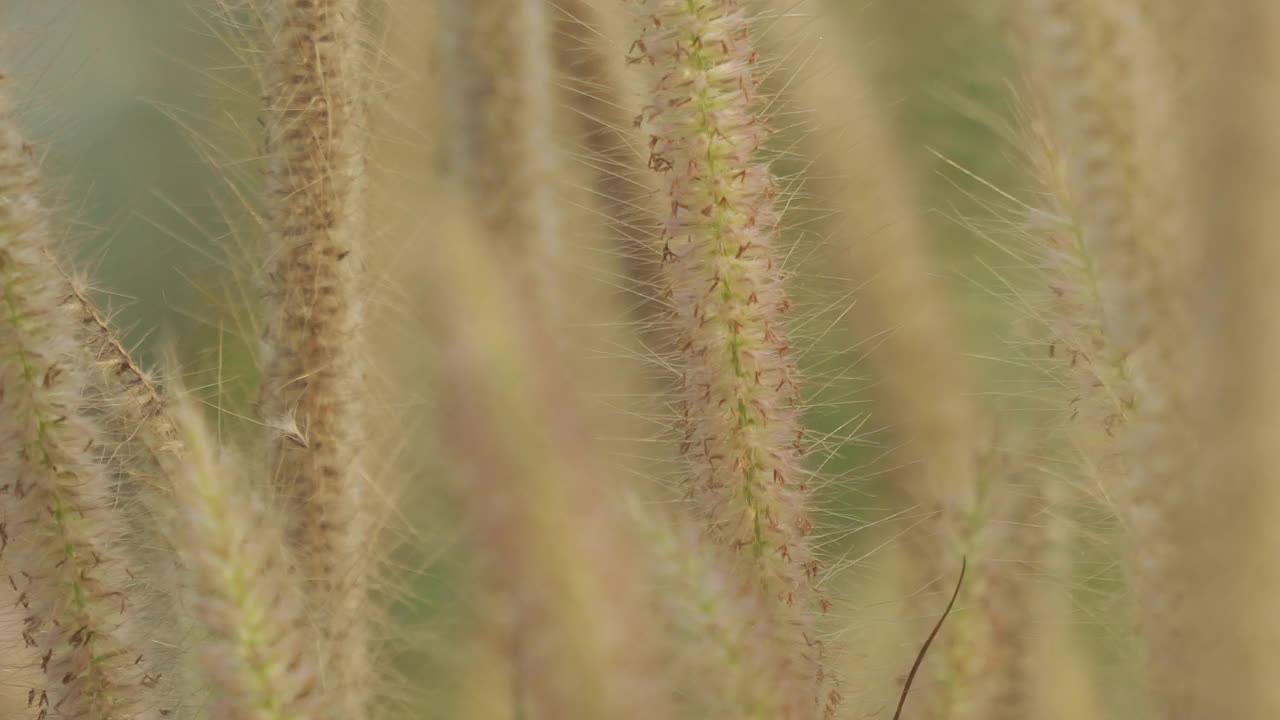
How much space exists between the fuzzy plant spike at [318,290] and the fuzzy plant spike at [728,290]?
0.44 ft

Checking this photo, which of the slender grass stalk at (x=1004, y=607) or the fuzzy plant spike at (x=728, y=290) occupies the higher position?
the fuzzy plant spike at (x=728, y=290)

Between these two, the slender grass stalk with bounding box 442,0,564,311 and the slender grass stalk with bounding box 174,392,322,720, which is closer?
the slender grass stalk with bounding box 174,392,322,720

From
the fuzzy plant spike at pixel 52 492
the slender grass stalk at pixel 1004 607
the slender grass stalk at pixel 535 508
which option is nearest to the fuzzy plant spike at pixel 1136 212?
the slender grass stalk at pixel 1004 607

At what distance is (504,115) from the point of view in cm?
53

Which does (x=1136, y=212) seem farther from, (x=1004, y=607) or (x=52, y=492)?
(x=52, y=492)

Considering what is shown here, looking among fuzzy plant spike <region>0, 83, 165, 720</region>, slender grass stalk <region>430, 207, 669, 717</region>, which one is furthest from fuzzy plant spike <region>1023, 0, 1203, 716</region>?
fuzzy plant spike <region>0, 83, 165, 720</region>

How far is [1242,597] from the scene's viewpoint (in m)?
0.33

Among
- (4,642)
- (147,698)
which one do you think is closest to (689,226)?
(147,698)

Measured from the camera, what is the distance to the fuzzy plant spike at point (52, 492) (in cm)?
47

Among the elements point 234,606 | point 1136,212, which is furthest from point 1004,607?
point 234,606

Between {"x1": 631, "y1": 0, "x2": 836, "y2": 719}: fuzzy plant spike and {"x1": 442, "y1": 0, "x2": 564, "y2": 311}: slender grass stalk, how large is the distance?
7cm

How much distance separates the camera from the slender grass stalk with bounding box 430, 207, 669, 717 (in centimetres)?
33

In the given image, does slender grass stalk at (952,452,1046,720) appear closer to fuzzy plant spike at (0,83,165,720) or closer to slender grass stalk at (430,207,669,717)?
slender grass stalk at (430,207,669,717)

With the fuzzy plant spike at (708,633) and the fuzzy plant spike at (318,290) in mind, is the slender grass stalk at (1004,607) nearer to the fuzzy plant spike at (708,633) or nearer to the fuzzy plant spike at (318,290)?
the fuzzy plant spike at (708,633)
